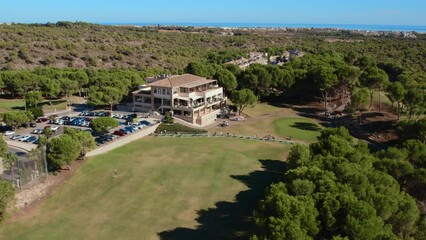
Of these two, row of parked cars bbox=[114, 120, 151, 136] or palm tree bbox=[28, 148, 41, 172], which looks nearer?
palm tree bbox=[28, 148, 41, 172]

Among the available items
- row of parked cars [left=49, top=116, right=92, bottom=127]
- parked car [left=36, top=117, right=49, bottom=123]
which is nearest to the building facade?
row of parked cars [left=49, top=116, right=92, bottom=127]

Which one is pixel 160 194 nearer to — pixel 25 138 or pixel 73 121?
pixel 25 138

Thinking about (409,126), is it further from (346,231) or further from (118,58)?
(118,58)

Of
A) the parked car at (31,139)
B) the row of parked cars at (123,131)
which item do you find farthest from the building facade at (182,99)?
the parked car at (31,139)

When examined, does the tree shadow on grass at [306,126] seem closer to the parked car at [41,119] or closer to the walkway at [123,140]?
the walkway at [123,140]

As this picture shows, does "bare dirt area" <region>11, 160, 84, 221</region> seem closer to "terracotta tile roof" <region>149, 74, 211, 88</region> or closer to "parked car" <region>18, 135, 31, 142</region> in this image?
"parked car" <region>18, 135, 31, 142</region>

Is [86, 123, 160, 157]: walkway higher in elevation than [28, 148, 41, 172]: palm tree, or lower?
lower
